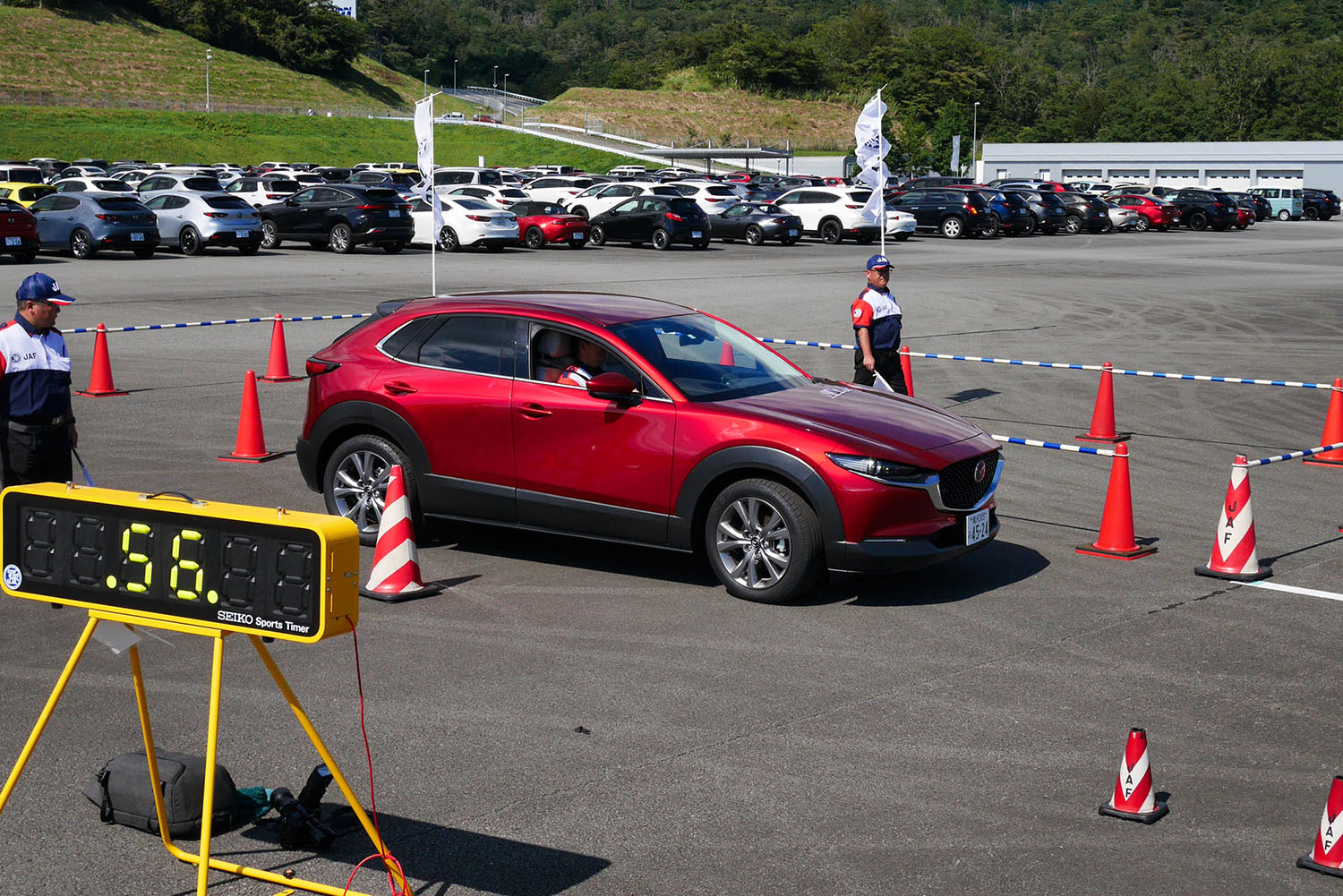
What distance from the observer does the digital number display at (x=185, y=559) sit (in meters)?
4.04

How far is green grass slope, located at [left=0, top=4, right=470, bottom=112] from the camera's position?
118812 mm

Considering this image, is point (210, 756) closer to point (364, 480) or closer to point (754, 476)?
point (754, 476)

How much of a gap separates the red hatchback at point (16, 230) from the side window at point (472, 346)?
26308 mm

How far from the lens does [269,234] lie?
3928cm

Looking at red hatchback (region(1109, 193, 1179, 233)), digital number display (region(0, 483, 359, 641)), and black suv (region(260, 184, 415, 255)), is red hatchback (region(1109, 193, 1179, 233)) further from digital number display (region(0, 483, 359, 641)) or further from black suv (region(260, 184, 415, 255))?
digital number display (region(0, 483, 359, 641))

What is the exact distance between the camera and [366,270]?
105 feet

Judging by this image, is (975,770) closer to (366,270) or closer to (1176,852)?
(1176,852)

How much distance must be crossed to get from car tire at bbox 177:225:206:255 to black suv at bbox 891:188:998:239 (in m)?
25.1

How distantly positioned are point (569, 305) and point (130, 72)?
13037cm

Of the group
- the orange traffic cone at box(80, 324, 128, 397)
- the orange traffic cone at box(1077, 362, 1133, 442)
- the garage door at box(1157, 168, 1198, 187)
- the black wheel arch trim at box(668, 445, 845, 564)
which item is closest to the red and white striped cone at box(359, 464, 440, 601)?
the black wheel arch trim at box(668, 445, 845, 564)

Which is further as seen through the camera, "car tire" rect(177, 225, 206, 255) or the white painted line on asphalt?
"car tire" rect(177, 225, 206, 255)

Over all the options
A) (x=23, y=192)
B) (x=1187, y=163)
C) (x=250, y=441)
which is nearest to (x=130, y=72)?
(x=1187, y=163)

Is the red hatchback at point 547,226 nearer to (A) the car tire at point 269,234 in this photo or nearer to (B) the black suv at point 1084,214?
(A) the car tire at point 269,234

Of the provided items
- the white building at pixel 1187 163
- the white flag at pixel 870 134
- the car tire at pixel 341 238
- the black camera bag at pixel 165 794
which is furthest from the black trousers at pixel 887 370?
the white building at pixel 1187 163
